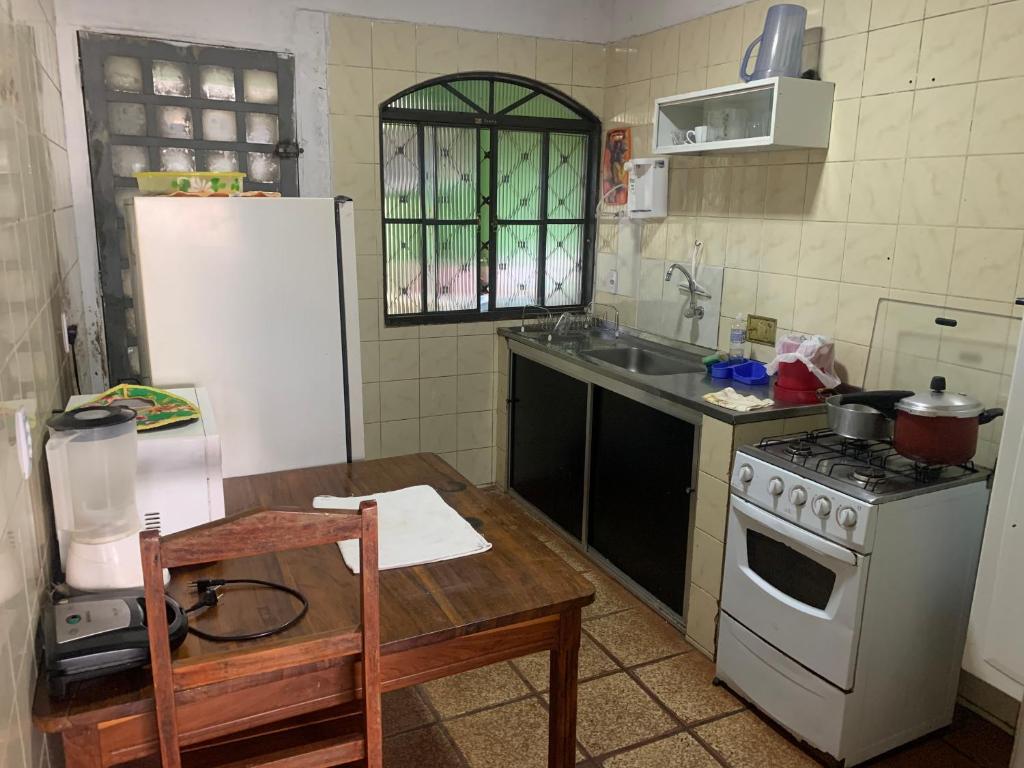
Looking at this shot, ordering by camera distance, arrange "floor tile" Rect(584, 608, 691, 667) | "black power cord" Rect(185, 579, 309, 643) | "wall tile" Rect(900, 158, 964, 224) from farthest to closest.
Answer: "floor tile" Rect(584, 608, 691, 667), "wall tile" Rect(900, 158, 964, 224), "black power cord" Rect(185, 579, 309, 643)

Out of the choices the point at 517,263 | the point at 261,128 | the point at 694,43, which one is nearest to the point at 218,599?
the point at 261,128

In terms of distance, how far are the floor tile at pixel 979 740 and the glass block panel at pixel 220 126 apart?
3.51 m

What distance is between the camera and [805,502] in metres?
2.15

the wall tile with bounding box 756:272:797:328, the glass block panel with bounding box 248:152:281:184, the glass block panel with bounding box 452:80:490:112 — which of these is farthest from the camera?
the glass block panel with bounding box 452:80:490:112

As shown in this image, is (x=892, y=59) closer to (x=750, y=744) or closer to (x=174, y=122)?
(x=750, y=744)

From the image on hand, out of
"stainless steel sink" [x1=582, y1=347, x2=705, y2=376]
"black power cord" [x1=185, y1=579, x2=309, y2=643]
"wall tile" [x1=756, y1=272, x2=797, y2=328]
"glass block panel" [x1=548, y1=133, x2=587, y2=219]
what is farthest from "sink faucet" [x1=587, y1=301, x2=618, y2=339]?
"black power cord" [x1=185, y1=579, x2=309, y2=643]

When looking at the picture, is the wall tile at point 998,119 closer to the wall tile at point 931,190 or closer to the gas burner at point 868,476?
the wall tile at point 931,190

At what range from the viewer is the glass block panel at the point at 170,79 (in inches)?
123

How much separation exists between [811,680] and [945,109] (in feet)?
5.97

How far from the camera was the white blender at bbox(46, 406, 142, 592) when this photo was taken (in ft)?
4.54

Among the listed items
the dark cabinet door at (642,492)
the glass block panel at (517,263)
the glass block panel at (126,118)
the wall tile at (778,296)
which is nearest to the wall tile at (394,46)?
the glass block panel at (517,263)

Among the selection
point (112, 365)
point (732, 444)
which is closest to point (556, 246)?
point (732, 444)

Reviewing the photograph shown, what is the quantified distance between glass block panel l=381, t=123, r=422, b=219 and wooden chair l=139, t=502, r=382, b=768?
278cm

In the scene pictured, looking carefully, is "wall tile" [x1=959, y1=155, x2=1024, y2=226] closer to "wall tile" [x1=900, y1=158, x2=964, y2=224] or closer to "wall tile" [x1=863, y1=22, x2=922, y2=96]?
"wall tile" [x1=900, y1=158, x2=964, y2=224]
